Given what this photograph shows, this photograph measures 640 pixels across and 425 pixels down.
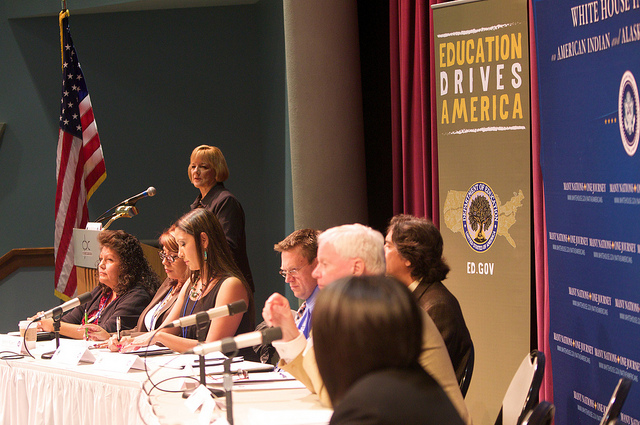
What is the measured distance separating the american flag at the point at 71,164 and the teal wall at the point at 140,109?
1.01 m

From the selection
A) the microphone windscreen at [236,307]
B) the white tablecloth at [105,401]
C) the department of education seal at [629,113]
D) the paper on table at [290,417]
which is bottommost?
the white tablecloth at [105,401]

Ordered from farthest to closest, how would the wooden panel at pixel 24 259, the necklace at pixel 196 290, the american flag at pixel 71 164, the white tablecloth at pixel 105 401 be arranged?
the wooden panel at pixel 24 259, the american flag at pixel 71 164, the necklace at pixel 196 290, the white tablecloth at pixel 105 401

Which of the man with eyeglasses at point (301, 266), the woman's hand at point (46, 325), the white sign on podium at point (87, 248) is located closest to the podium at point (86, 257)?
the white sign on podium at point (87, 248)

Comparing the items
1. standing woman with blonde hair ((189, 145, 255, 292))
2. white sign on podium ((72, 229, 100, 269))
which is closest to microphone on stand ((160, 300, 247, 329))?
standing woman with blonde hair ((189, 145, 255, 292))

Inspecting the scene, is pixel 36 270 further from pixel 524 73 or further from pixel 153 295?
pixel 524 73

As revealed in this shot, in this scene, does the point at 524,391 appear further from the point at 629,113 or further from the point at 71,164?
the point at 71,164

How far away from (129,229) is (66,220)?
1093 millimetres

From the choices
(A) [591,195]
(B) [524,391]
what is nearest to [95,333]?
(B) [524,391]

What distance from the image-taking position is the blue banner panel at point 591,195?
2.41 meters

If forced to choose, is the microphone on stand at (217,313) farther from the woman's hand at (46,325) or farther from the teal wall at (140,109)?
the teal wall at (140,109)

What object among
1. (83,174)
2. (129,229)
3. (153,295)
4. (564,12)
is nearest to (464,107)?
(564,12)

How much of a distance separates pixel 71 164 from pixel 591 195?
15.7 ft

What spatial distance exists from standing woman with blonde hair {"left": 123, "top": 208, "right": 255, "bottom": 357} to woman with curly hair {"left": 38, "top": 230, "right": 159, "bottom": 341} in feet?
1.89

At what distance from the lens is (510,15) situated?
3289 mm
